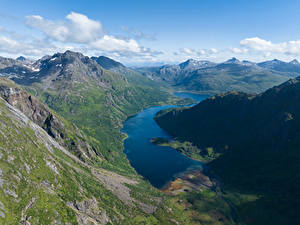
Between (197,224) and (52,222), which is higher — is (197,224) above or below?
below

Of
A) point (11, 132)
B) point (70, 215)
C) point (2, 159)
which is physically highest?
point (11, 132)

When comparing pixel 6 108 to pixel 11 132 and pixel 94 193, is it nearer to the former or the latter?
pixel 11 132

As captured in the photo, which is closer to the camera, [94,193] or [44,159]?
[44,159]

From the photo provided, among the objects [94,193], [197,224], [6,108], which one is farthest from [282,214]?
[6,108]

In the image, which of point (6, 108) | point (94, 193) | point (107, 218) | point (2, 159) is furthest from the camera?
point (6, 108)

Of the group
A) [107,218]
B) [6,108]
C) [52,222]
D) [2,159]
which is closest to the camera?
[52,222]

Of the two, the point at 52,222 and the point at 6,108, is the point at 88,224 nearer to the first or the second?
the point at 52,222

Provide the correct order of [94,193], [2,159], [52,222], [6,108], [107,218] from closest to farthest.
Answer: [52,222] → [2,159] → [107,218] → [94,193] → [6,108]

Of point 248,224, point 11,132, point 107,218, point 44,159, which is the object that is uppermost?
point 11,132

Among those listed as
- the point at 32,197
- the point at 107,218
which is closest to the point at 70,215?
the point at 32,197
